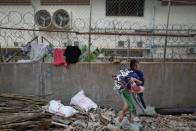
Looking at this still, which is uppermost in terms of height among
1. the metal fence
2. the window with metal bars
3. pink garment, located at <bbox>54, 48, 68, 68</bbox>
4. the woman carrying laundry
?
the window with metal bars

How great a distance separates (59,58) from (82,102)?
4.90 ft

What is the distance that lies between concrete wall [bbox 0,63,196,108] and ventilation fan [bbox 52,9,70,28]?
20.6 ft

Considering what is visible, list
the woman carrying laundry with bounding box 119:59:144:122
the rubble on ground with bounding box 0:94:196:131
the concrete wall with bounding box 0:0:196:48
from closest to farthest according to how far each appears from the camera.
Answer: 1. the rubble on ground with bounding box 0:94:196:131
2. the woman carrying laundry with bounding box 119:59:144:122
3. the concrete wall with bounding box 0:0:196:48

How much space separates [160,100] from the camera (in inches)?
443

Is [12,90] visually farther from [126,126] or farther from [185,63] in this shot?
[185,63]

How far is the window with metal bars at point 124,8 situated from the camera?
17.2 m

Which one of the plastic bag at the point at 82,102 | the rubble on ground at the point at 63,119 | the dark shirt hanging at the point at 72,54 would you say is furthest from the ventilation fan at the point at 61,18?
the rubble on ground at the point at 63,119

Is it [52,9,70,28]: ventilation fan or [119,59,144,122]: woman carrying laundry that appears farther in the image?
[52,9,70,28]: ventilation fan

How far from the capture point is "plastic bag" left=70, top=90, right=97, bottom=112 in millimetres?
10375

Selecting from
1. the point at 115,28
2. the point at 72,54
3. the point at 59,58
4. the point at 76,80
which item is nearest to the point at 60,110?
the point at 76,80

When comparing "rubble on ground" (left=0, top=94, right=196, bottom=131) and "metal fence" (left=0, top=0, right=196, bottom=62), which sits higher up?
"metal fence" (left=0, top=0, right=196, bottom=62)

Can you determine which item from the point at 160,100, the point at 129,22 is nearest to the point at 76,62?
the point at 160,100

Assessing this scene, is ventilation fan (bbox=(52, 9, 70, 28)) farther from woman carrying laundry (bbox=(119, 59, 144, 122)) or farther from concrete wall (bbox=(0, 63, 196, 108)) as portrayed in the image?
Answer: woman carrying laundry (bbox=(119, 59, 144, 122))

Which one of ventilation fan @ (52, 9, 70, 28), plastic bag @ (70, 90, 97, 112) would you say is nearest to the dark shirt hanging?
plastic bag @ (70, 90, 97, 112)
